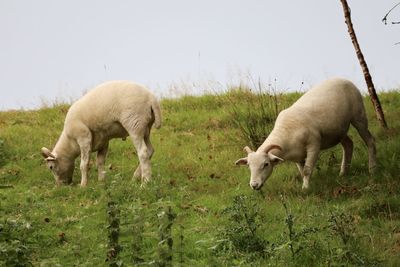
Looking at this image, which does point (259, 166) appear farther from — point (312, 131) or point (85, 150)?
point (85, 150)

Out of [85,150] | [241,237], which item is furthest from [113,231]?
[85,150]

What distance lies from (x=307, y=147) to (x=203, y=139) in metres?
4.43

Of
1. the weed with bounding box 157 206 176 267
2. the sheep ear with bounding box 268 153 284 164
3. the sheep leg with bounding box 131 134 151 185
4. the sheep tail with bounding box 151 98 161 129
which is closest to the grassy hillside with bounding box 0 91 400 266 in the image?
the weed with bounding box 157 206 176 267

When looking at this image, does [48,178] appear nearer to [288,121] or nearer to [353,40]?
[288,121]

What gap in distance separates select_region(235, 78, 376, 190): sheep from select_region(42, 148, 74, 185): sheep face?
3807 millimetres

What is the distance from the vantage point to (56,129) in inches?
648

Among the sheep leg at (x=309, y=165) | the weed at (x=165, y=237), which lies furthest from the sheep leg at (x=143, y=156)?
the weed at (x=165, y=237)

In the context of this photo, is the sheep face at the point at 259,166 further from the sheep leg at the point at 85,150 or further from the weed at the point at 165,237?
the weed at the point at 165,237

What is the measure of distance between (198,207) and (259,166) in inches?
46.5

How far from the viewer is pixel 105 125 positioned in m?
12.0

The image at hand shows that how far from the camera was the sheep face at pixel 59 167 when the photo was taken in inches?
487

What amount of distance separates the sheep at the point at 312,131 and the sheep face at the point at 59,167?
150 inches

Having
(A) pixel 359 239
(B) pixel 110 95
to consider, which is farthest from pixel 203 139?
(A) pixel 359 239

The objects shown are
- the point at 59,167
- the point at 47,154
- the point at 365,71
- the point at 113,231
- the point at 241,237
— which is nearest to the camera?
the point at 113,231
